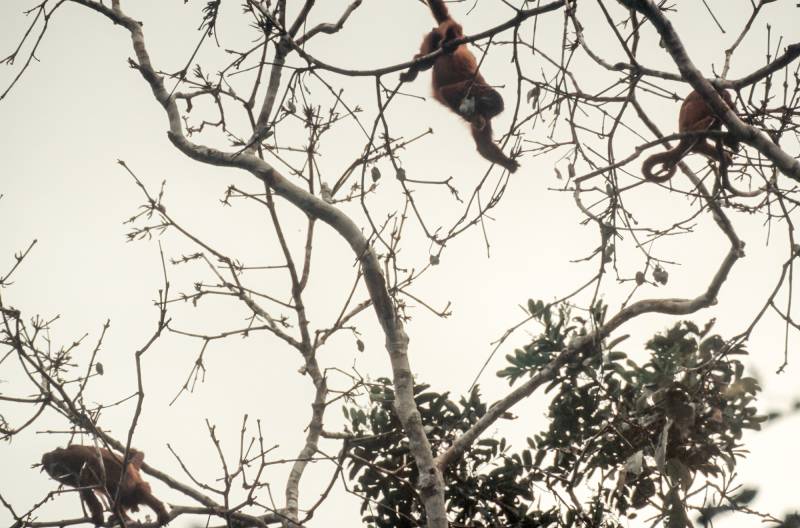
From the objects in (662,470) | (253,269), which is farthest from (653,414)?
(253,269)

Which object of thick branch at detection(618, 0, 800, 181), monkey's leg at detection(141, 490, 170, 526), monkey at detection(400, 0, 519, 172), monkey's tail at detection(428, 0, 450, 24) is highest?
monkey's tail at detection(428, 0, 450, 24)

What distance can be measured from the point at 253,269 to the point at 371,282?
5.01 ft

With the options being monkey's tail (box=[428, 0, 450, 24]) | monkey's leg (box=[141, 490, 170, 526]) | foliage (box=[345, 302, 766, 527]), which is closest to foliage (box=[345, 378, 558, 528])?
foliage (box=[345, 302, 766, 527])

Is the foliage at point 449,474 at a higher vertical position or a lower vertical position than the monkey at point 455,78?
lower

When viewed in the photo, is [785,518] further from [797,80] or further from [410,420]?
[410,420]

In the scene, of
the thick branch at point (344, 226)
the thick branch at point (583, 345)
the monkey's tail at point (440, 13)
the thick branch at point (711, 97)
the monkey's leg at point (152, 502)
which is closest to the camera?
the thick branch at point (711, 97)

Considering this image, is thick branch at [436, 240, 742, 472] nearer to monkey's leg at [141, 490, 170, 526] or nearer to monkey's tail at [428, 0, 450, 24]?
monkey's leg at [141, 490, 170, 526]

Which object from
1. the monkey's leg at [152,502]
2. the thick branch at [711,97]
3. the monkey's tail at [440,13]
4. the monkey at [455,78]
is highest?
the monkey's tail at [440,13]

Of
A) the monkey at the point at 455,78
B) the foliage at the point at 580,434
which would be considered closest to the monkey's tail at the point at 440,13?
the monkey at the point at 455,78

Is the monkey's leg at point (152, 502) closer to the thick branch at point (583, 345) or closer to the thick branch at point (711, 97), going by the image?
the thick branch at point (583, 345)

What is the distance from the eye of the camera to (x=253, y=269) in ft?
17.9

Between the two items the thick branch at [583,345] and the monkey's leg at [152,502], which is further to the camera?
the monkey's leg at [152,502]

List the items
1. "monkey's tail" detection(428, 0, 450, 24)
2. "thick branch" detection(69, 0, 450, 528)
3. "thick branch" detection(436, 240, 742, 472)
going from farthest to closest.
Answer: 1. "monkey's tail" detection(428, 0, 450, 24)
2. "thick branch" detection(436, 240, 742, 472)
3. "thick branch" detection(69, 0, 450, 528)

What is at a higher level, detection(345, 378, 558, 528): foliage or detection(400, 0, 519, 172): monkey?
detection(400, 0, 519, 172): monkey
